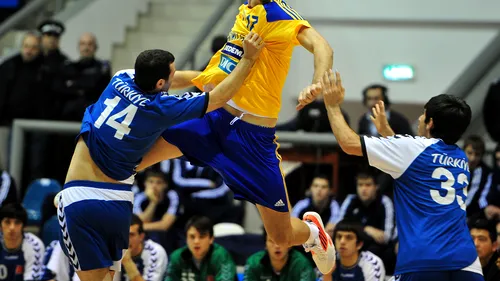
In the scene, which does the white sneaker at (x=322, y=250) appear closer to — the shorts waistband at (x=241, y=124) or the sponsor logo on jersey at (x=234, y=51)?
the shorts waistband at (x=241, y=124)

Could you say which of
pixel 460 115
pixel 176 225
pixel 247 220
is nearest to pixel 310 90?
pixel 460 115

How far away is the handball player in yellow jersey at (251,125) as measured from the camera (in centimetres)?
675

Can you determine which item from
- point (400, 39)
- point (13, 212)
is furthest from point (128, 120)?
point (400, 39)

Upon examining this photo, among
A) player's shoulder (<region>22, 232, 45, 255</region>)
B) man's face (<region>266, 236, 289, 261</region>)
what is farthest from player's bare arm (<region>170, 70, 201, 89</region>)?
player's shoulder (<region>22, 232, 45, 255</region>)

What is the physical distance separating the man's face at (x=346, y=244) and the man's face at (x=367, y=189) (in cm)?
102

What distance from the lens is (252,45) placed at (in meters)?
6.51

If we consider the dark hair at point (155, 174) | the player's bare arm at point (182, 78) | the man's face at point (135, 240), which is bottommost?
the man's face at point (135, 240)

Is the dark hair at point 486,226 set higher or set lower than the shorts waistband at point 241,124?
lower

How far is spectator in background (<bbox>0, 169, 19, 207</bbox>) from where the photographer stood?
36.2ft

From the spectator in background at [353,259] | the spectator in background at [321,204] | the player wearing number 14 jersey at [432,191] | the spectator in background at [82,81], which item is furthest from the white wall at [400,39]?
the player wearing number 14 jersey at [432,191]

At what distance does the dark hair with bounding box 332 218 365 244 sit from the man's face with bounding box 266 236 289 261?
54 cm

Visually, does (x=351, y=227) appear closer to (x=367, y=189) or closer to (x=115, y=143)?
(x=367, y=189)

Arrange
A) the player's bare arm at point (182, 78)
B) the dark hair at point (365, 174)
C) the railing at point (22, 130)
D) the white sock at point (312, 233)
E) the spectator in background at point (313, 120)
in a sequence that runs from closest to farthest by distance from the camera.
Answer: the player's bare arm at point (182, 78)
the white sock at point (312, 233)
the dark hair at point (365, 174)
the spectator in background at point (313, 120)
the railing at point (22, 130)

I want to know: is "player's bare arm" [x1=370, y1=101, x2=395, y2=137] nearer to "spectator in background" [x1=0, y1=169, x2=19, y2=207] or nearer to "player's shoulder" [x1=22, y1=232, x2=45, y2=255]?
"player's shoulder" [x1=22, y1=232, x2=45, y2=255]
